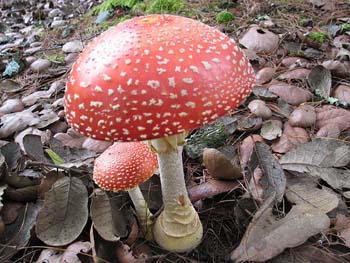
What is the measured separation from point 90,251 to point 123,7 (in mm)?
3786

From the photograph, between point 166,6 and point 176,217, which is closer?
point 176,217

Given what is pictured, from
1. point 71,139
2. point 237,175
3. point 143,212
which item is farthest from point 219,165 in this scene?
point 71,139

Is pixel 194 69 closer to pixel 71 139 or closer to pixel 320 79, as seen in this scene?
pixel 71 139

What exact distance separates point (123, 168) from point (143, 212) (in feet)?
1.56

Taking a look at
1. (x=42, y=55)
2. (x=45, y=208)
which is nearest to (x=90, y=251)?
(x=45, y=208)

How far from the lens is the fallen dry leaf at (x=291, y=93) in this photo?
3.05 m

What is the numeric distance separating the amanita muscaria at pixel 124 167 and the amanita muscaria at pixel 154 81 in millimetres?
428

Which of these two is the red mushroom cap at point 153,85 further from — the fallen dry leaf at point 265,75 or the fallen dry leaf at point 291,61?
the fallen dry leaf at point 291,61

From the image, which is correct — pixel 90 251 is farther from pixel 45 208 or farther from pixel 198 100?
pixel 198 100

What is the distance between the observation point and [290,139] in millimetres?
2697

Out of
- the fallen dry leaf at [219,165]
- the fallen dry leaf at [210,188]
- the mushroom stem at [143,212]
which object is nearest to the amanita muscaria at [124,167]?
the mushroom stem at [143,212]

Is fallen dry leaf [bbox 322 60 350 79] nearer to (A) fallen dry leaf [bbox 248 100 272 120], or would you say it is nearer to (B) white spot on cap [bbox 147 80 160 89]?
(A) fallen dry leaf [bbox 248 100 272 120]

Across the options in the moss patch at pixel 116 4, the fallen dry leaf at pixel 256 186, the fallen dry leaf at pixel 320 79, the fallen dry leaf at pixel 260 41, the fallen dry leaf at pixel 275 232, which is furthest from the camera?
the moss patch at pixel 116 4

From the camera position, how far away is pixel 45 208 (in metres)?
2.18
